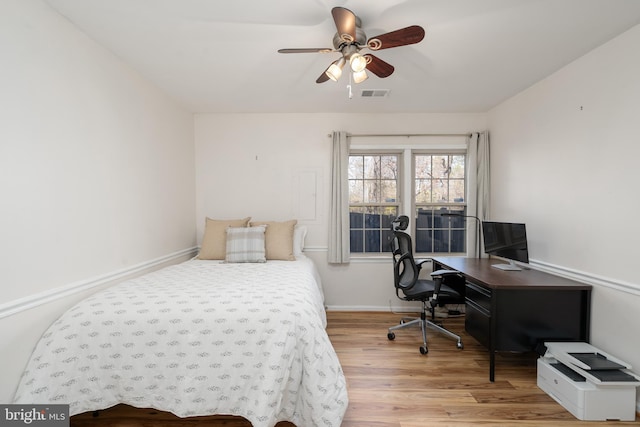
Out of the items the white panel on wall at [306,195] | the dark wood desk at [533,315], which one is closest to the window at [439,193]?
the white panel on wall at [306,195]

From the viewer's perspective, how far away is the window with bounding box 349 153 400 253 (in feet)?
12.5

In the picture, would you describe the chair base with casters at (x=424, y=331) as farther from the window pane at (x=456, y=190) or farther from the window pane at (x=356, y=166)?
the window pane at (x=356, y=166)

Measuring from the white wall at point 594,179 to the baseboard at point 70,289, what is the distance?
12.1 ft

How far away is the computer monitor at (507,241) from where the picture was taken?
2576 millimetres

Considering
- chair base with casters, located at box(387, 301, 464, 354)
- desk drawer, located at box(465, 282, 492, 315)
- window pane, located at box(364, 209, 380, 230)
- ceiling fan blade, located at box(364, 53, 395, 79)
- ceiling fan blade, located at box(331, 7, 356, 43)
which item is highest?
ceiling fan blade, located at box(331, 7, 356, 43)

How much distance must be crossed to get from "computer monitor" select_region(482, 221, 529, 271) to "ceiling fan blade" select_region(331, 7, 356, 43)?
7.19 ft

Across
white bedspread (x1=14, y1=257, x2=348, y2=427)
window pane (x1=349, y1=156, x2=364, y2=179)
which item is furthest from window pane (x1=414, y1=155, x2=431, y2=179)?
white bedspread (x1=14, y1=257, x2=348, y2=427)

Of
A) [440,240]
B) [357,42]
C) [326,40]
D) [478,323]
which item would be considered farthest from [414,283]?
[326,40]

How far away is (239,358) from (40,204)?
148 cm

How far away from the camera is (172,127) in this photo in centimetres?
320

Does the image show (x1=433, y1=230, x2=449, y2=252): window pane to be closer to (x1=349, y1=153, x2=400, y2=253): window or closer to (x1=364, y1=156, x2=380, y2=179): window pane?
(x1=349, y1=153, x2=400, y2=253): window

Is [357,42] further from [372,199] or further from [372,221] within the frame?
[372,221]

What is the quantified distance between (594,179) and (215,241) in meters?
3.48

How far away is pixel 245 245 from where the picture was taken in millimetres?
3025
